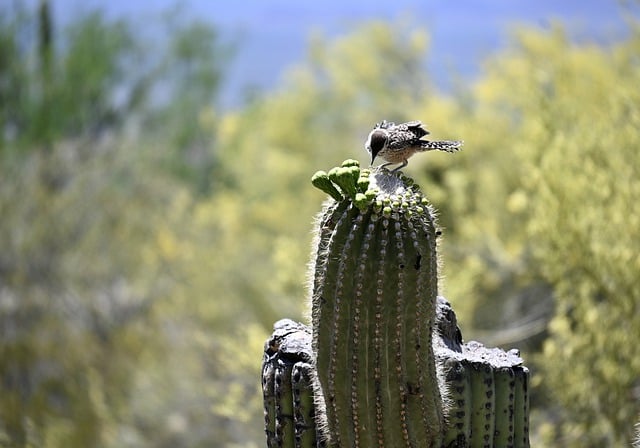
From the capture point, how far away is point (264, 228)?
1188 cm

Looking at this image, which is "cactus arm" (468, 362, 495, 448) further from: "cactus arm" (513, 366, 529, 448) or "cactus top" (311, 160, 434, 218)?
"cactus top" (311, 160, 434, 218)

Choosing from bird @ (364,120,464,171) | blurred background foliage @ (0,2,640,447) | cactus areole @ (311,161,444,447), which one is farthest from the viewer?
blurred background foliage @ (0,2,640,447)

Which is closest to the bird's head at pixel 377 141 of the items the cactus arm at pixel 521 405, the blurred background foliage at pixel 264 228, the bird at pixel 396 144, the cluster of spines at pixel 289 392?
the bird at pixel 396 144

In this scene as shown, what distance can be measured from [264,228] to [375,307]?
31.0 feet

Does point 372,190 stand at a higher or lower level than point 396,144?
lower

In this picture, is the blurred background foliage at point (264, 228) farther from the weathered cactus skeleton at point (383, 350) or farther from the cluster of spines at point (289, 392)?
the cluster of spines at point (289, 392)

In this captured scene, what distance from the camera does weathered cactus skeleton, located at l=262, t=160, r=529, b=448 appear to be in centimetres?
247

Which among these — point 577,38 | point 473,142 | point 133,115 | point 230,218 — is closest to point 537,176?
point 473,142

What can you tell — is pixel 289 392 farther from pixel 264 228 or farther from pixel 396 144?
pixel 264 228

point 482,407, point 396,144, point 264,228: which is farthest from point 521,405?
point 264,228

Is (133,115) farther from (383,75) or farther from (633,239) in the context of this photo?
(633,239)

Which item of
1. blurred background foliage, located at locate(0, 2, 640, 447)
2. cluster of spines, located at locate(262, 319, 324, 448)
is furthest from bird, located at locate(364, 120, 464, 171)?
blurred background foliage, located at locate(0, 2, 640, 447)

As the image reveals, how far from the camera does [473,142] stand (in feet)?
31.8

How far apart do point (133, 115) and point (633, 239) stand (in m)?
15.2
